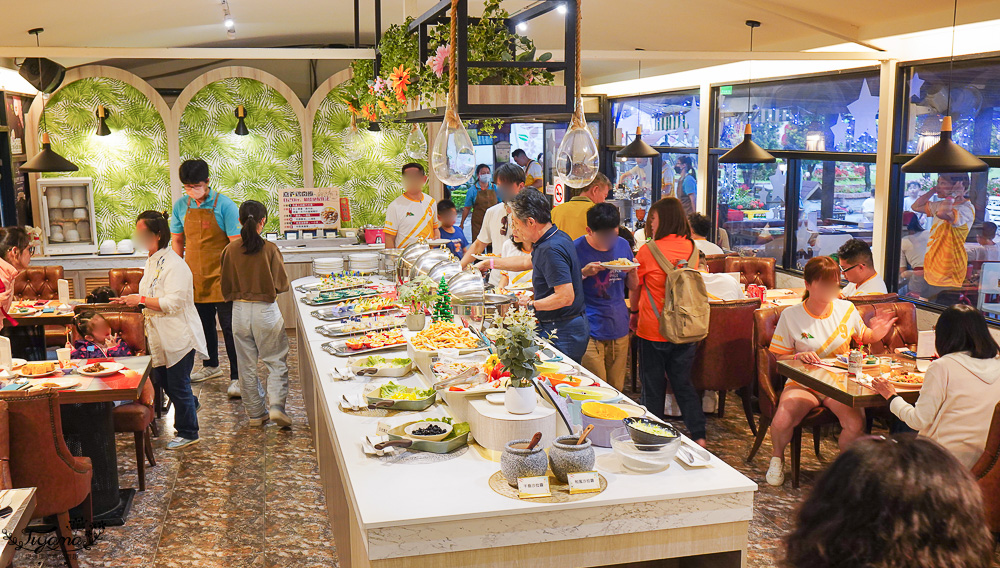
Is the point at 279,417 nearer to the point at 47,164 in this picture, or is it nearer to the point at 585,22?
the point at 47,164

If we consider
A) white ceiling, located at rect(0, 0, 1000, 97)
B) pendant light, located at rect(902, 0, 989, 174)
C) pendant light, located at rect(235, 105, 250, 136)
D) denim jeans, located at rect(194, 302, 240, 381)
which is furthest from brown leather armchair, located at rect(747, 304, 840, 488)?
pendant light, located at rect(235, 105, 250, 136)

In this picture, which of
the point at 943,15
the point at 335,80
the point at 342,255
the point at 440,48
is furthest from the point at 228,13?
the point at 943,15

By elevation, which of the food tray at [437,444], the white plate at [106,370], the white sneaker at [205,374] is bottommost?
the white sneaker at [205,374]

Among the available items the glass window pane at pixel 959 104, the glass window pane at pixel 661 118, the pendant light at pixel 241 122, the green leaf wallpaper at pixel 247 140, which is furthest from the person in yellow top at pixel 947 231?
the pendant light at pixel 241 122

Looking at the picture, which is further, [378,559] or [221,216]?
[221,216]

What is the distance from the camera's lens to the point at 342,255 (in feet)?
30.0

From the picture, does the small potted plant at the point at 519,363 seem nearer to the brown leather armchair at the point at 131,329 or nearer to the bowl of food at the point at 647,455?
the bowl of food at the point at 647,455

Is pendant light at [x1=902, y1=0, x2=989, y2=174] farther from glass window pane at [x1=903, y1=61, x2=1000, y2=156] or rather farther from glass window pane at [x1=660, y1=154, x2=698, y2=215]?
glass window pane at [x1=660, y1=154, x2=698, y2=215]

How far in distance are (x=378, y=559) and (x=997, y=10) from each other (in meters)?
5.75

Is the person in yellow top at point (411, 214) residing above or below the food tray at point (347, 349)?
above

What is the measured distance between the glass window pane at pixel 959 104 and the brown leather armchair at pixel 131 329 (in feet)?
20.0

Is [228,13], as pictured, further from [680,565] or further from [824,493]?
[824,493]

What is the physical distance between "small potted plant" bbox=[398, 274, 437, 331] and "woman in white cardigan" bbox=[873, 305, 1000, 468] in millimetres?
2552

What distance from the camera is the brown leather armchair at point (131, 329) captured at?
5.20 m
